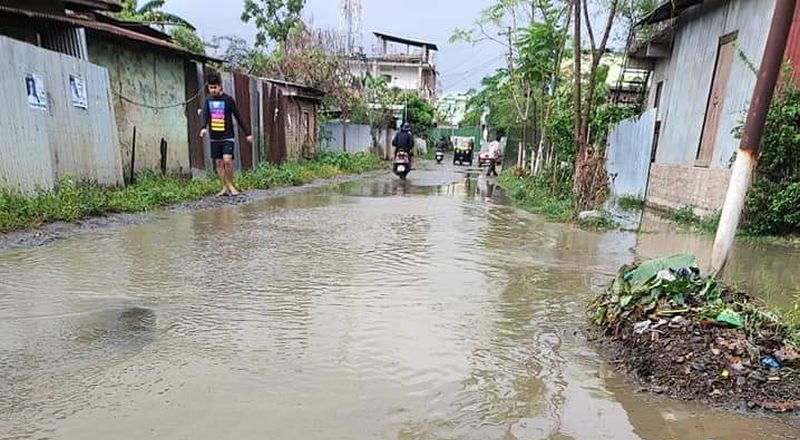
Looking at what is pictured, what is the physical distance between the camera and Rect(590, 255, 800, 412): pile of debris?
8.30 feet

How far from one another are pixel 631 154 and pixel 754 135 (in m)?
8.52

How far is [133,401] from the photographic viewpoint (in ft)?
7.63

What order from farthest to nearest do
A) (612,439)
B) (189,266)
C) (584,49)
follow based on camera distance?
1. (584,49)
2. (189,266)
3. (612,439)

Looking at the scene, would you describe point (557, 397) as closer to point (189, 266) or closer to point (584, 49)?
point (189, 266)

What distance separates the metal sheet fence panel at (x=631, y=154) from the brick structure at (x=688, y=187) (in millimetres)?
363

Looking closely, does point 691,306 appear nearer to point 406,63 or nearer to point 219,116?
point 219,116

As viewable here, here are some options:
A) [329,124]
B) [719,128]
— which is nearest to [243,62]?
[329,124]

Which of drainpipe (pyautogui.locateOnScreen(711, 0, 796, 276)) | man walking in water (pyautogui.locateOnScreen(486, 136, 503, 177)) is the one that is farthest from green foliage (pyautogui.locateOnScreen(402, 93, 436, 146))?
drainpipe (pyautogui.locateOnScreen(711, 0, 796, 276))

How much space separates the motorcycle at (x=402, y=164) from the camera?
53.9 feet

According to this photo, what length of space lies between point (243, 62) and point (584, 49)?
Answer: 1503cm

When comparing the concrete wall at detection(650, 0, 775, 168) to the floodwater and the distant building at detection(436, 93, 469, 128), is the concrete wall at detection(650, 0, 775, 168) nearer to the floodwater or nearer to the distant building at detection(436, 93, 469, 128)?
the floodwater

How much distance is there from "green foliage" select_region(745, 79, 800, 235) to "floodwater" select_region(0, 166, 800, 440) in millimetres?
2532

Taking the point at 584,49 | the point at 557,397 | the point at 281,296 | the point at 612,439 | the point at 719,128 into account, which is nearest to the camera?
the point at 612,439

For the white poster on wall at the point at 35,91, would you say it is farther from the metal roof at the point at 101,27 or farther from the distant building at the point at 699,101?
the distant building at the point at 699,101
